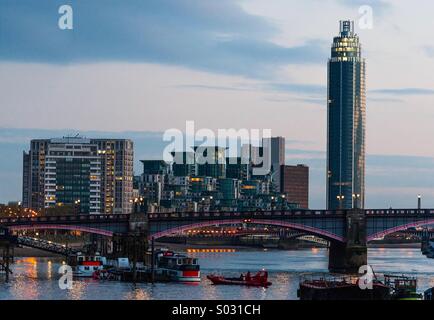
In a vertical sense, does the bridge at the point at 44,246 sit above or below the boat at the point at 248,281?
above

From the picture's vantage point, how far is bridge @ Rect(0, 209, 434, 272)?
146000mm

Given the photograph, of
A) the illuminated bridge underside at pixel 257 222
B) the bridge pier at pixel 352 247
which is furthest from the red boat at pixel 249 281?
the illuminated bridge underside at pixel 257 222

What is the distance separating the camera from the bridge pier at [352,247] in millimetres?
145750

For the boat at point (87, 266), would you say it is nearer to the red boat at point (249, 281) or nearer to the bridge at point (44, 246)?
the red boat at point (249, 281)

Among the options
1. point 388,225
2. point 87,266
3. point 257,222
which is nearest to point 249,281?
point 87,266

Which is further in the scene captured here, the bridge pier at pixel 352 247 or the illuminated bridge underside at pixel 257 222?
the illuminated bridge underside at pixel 257 222

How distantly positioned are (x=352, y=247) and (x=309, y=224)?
6.06 m

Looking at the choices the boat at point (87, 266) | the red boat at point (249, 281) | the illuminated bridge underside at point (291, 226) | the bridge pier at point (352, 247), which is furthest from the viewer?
the illuminated bridge underside at point (291, 226)

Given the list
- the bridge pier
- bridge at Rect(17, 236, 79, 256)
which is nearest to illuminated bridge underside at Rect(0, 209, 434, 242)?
the bridge pier

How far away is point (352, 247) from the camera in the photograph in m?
147

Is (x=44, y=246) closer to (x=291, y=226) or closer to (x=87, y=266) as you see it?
(x=291, y=226)
